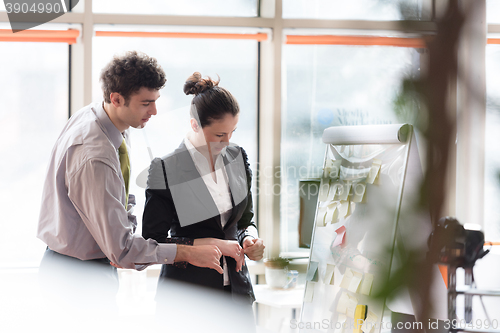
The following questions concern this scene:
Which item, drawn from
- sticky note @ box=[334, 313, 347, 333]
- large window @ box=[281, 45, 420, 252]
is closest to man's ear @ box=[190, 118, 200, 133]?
sticky note @ box=[334, 313, 347, 333]

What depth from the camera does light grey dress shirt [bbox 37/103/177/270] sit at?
1.23 m

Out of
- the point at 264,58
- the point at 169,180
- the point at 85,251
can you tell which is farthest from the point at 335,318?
the point at 264,58

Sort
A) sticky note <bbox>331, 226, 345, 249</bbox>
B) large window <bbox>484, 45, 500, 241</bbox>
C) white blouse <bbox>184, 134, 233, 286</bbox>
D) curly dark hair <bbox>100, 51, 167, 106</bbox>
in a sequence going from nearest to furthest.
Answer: large window <bbox>484, 45, 500, 241</bbox> → curly dark hair <bbox>100, 51, 167, 106</bbox> → white blouse <bbox>184, 134, 233, 286</bbox> → sticky note <bbox>331, 226, 345, 249</bbox>

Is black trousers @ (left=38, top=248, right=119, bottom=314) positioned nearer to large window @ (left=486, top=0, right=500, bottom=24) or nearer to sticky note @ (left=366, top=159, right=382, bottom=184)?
sticky note @ (left=366, top=159, right=382, bottom=184)

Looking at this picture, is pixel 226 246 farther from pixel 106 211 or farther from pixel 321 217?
pixel 321 217

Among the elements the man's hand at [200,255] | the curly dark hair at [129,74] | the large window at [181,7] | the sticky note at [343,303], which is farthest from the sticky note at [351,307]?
the large window at [181,7]

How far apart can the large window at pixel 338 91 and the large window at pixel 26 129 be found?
10.4 ft

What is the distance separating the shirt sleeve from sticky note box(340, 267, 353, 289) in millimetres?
864

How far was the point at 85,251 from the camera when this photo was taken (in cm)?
134

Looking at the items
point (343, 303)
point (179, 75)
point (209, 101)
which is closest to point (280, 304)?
point (343, 303)

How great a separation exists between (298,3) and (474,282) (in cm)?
28

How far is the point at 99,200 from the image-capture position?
4.01 ft

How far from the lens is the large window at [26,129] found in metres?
3.05

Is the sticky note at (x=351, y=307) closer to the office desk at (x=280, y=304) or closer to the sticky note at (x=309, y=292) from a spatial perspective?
the sticky note at (x=309, y=292)
